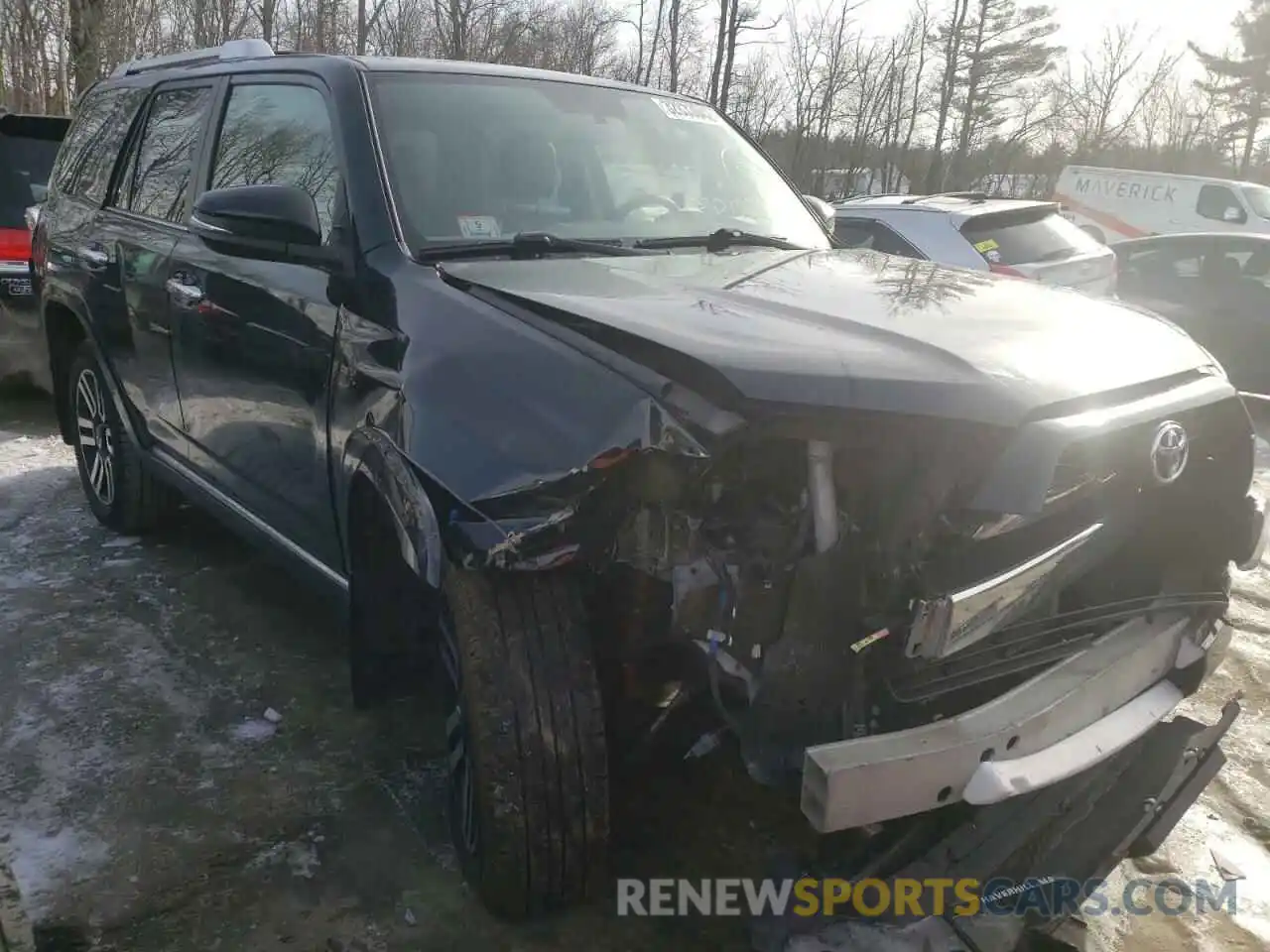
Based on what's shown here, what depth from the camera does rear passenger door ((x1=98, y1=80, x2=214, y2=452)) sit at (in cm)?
363

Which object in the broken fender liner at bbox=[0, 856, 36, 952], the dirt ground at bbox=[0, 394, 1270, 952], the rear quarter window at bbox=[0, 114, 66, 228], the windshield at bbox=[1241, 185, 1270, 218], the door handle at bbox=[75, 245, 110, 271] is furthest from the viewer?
the windshield at bbox=[1241, 185, 1270, 218]

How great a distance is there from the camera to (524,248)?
271 centimetres

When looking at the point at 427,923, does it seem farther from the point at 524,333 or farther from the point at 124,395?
the point at 124,395

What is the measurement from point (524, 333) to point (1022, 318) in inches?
42.9

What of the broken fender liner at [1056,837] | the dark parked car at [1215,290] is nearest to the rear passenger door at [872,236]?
the dark parked car at [1215,290]

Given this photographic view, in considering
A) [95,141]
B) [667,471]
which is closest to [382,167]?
[667,471]

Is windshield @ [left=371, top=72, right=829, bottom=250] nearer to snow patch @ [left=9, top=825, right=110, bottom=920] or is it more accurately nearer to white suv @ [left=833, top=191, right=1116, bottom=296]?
snow patch @ [left=9, top=825, right=110, bottom=920]

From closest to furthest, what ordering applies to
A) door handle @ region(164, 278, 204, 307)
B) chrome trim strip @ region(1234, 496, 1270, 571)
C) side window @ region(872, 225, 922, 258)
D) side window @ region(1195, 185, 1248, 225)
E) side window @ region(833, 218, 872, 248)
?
1. chrome trim strip @ region(1234, 496, 1270, 571)
2. door handle @ region(164, 278, 204, 307)
3. side window @ region(872, 225, 922, 258)
4. side window @ region(833, 218, 872, 248)
5. side window @ region(1195, 185, 1248, 225)

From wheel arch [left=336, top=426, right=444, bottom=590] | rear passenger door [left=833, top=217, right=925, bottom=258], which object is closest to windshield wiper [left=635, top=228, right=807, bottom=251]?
wheel arch [left=336, top=426, right=444, bottom=590]

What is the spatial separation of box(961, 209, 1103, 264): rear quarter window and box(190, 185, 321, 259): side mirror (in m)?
5.39

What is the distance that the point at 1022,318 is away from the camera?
2334 mm

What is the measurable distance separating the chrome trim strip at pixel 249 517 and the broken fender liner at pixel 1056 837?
1.48 m

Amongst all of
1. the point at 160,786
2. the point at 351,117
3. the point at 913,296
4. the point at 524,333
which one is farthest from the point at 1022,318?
the point at 160,786

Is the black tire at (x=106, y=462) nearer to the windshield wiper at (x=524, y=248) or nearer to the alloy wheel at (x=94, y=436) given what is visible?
the alloy wheel at (x=94, y=436)
